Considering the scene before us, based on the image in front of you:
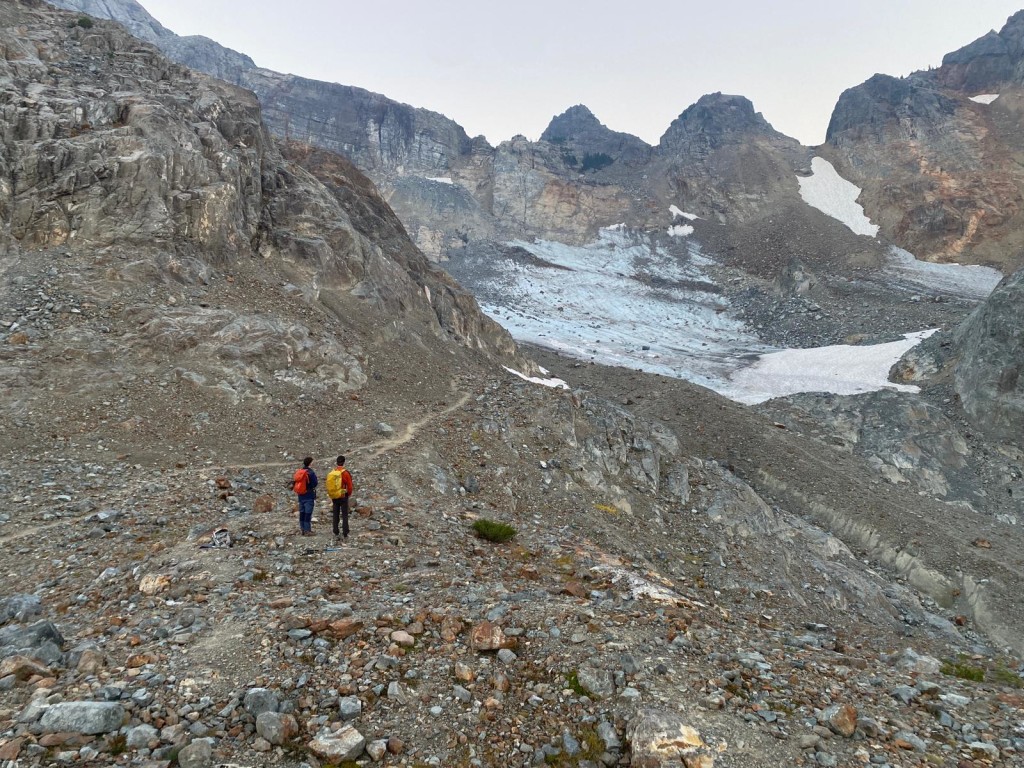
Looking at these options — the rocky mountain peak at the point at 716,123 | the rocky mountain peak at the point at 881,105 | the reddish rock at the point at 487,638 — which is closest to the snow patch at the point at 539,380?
the reddish rock at the point at 487,638

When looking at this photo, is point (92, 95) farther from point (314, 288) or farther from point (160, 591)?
point (160, 591)

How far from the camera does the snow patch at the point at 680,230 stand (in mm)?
103869

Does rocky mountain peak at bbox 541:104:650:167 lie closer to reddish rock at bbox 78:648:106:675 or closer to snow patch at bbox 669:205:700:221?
snow patch at bbox 669:205:700:221

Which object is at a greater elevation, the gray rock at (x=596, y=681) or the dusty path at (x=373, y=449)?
the gray rock at (x=596, y=681)

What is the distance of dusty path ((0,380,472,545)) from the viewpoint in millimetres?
10070

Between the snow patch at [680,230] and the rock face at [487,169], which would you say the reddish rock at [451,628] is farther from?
the snow patch at [680,230]

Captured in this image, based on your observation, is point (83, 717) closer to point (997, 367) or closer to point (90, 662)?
point (90, 662)

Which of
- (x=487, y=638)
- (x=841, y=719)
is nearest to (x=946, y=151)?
(x=841, y=719)

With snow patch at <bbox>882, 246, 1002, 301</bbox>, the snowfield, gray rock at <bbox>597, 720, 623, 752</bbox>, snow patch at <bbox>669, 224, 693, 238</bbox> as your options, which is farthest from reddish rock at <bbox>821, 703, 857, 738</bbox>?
snow patch at <bbox>669, 224, 693, 238</bbox>

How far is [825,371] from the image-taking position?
46.4 meters

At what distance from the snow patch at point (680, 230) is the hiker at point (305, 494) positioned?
341 ft

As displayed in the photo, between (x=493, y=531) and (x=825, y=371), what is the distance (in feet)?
143

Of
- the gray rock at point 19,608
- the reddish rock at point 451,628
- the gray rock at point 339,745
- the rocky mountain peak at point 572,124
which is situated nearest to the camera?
the gray rock at point 339,745

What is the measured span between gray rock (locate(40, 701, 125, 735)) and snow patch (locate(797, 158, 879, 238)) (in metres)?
109
